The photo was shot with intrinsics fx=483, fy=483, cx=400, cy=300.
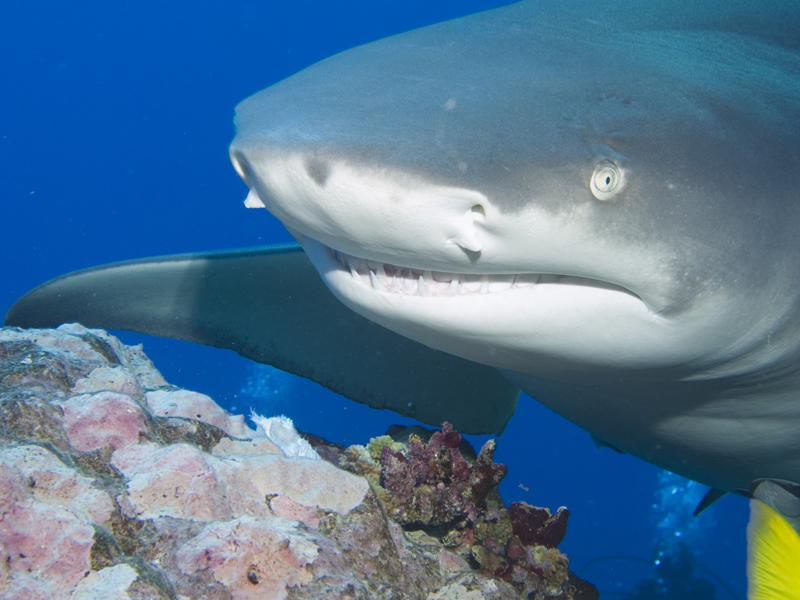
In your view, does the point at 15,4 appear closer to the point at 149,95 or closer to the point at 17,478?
the point at 149,95

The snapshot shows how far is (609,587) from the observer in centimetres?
3453

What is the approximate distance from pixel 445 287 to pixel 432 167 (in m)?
0.48

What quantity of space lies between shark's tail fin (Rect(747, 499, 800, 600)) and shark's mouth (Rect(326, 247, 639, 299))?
→ 2.45 feet

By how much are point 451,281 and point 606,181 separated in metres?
0.51

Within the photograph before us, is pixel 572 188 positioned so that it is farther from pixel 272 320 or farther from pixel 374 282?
pixel 272 320

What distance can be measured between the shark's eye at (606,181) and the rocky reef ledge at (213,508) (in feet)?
4.24

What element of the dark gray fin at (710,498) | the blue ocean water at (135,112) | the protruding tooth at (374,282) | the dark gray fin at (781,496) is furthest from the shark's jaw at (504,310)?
the blue ocean water at (135,112)

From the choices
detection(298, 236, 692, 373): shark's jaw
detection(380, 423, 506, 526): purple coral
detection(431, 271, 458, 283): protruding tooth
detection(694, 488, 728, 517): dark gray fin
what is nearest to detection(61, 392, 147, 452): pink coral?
detection(298, 236, 692, 373): shark's jaw

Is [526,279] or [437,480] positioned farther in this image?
[437,480]

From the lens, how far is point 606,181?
1.26 metres

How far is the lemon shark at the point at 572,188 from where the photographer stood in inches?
46.4

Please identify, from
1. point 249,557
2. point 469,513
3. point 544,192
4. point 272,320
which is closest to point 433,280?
point 544,192

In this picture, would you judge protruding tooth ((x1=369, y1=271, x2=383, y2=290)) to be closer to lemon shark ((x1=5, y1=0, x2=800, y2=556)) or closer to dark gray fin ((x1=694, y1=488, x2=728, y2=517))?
lemon shark ((x1=5, y1=0, x2=800, y2=556))

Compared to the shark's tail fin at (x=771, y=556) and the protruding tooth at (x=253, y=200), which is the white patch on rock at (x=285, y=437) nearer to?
the protruding tooth at (x=253, y=200)
